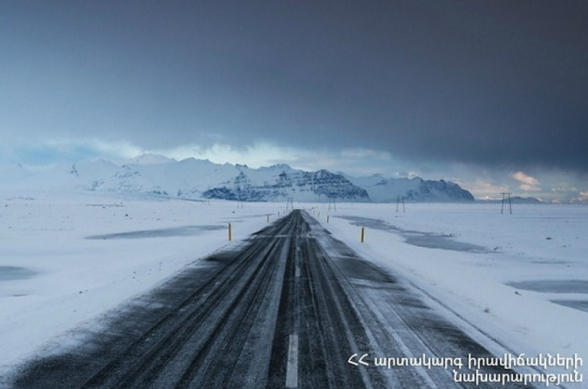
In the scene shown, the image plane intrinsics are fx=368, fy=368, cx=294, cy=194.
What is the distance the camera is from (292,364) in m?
5.27

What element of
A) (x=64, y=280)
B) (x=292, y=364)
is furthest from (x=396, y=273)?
(x=64, y=280)

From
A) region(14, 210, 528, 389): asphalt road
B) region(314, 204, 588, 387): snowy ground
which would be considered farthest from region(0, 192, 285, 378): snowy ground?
region(314, 204, 588, 387): snowy ground

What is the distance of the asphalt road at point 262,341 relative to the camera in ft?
15.9

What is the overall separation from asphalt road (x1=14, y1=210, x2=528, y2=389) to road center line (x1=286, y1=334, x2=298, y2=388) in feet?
0.04

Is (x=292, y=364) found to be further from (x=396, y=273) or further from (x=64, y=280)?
(x=64, y=280)

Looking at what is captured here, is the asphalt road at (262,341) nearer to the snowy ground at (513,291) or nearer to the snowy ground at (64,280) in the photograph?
the snowy ground at (64,280)

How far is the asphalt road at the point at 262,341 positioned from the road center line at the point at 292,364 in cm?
1

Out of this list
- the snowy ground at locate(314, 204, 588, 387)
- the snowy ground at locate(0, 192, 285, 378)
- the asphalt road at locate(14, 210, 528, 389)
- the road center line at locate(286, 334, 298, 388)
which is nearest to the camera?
the road center line at locate(286, 334, 298, 388)

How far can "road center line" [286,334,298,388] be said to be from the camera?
4703mm

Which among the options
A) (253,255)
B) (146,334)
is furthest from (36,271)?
(146,334)

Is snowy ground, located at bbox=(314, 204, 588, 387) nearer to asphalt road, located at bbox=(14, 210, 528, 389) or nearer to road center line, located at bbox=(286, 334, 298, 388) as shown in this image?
asphalt road, located at bbox=(14, 210, 528, 389)

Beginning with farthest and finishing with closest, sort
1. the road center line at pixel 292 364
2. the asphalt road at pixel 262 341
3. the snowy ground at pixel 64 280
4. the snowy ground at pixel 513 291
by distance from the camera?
1. the snowy ground at pixel 513 291
2. the snowy ground at pixel 64 280
3. the asphalt road at pixel 262 341
4. the road center line at pixel 292 364

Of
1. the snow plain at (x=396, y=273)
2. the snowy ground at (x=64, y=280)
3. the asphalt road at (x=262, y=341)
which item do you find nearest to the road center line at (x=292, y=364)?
the asphalt road at (x=262, y=341)

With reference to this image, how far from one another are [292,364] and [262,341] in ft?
3.38
